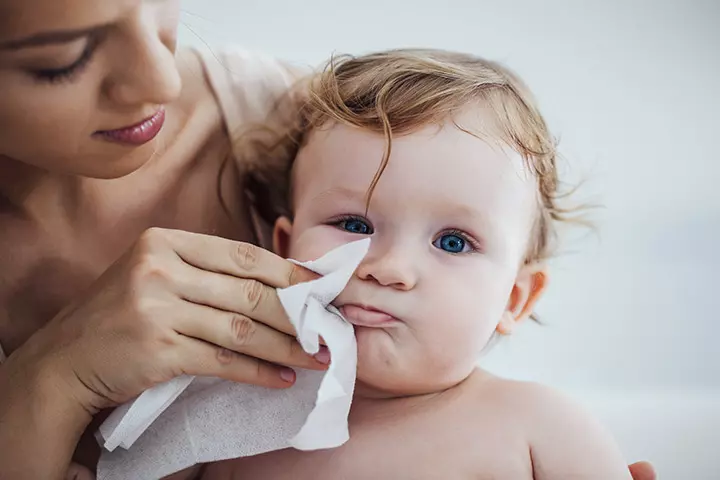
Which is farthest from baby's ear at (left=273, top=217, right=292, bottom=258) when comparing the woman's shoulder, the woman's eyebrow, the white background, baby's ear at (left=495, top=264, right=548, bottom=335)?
the white background

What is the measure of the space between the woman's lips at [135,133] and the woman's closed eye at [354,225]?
0.23 meters

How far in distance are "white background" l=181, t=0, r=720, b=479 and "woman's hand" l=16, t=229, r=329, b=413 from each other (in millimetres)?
787

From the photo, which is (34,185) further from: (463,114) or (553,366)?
(553,366)

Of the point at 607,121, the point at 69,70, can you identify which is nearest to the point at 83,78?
the point at 69,70

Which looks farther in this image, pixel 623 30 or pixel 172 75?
pixel 623 30

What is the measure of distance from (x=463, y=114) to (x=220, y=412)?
432 mm

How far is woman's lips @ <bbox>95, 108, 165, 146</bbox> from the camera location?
0.85 meters

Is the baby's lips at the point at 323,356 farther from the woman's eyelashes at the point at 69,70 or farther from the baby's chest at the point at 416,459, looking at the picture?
the woman's eyelashes at the point at 69,70

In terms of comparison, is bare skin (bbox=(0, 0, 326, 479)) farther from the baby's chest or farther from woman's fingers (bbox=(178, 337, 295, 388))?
the baby's chest

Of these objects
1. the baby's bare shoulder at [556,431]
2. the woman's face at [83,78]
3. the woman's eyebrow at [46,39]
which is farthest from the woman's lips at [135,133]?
the baby's bare shoulder at [556,431]

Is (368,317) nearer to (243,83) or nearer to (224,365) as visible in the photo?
(224,365)

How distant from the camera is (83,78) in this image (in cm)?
77

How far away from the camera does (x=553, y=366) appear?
152cm

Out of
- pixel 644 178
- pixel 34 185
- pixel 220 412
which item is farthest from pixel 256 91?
pixel 644 178
